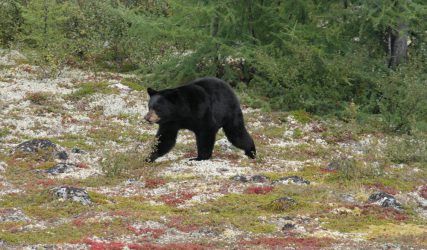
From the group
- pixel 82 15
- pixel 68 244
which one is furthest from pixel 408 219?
pixel 82 15

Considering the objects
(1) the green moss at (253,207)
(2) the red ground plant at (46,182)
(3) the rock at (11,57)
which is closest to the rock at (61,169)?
(2) the red ground plant at (46,182)

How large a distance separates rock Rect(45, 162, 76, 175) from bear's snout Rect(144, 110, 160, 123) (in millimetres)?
2446

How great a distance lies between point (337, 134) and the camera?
25.2 metres

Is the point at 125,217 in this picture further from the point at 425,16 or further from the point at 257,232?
the point at 425,16

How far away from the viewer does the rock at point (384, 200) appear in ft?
53.5

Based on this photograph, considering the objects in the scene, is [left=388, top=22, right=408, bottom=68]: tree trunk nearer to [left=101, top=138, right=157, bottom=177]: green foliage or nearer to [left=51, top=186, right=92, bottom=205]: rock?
[left=101, top=138, right=157, bottom=177]: green foliage

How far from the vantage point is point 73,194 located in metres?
16.0

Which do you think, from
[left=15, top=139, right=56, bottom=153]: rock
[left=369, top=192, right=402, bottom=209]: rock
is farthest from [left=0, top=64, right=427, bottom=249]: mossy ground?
[left=15, top=139, right=56, bottom=153]: rock

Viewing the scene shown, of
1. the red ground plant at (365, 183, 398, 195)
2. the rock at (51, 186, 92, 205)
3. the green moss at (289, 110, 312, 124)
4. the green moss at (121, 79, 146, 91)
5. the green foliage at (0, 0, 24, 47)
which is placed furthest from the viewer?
the green foliage at (0, 0, 24, 47)

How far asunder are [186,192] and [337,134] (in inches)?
376

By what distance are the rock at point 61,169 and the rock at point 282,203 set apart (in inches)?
243

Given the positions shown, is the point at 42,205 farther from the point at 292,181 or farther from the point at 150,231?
the point at 292,181

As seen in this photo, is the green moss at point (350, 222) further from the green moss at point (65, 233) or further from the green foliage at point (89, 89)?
the green foliage at point (89, 89)

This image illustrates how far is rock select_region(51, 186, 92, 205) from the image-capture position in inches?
623
